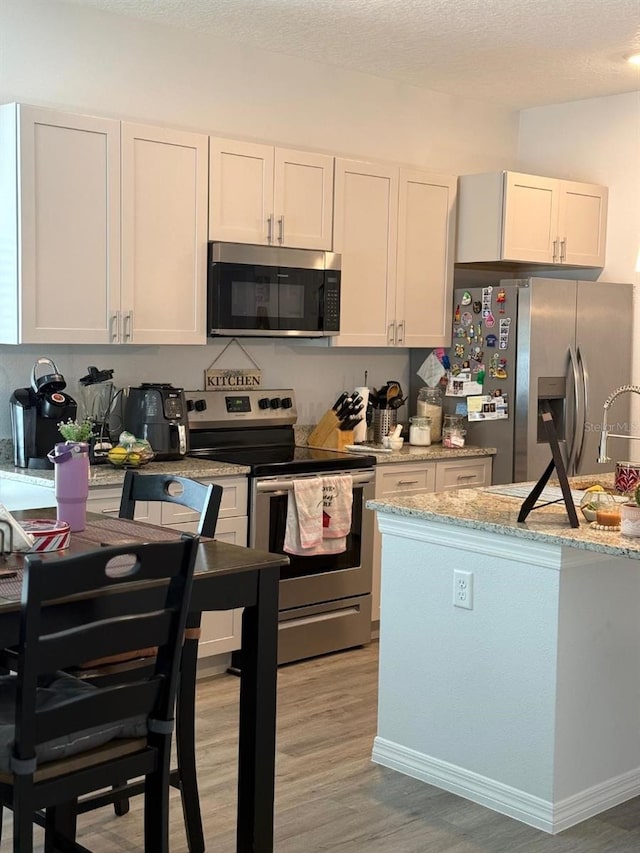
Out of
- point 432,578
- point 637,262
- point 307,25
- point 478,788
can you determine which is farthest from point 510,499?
point 637,262

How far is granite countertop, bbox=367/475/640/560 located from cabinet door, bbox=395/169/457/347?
192cm

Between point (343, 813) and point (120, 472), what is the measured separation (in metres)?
1.62

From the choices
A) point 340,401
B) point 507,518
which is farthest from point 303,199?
point 507,518

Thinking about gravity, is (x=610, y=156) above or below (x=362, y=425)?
above

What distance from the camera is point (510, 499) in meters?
3.71

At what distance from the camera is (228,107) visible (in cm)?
513

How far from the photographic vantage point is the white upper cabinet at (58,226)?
4.16m

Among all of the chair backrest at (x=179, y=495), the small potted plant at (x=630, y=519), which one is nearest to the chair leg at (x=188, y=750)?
the chair backrest at (x=179, y=495)

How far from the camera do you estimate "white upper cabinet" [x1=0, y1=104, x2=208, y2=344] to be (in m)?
4.18

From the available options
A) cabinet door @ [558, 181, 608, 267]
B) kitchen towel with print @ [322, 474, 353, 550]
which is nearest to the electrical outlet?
kitchen towel with print @ [322, 474, 353, 550]

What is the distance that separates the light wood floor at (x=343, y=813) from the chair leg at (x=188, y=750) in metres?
0.14

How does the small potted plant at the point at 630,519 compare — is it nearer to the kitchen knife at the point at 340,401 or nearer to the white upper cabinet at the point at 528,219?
the kitchen knife at the point at 340,401

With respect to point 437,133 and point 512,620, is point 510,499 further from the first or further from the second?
point 437,133

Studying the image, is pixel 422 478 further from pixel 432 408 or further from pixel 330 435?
pixel 432 408
